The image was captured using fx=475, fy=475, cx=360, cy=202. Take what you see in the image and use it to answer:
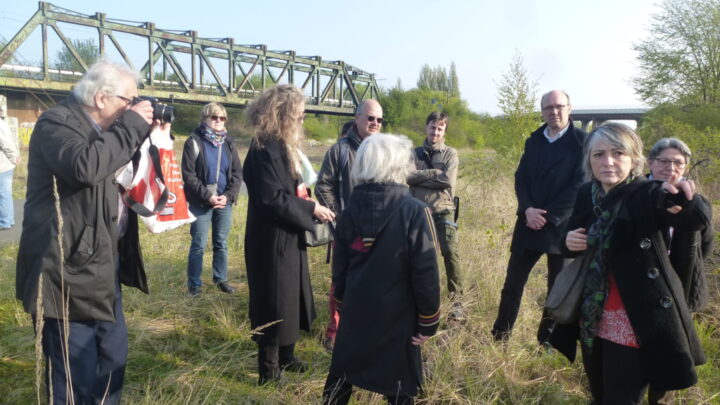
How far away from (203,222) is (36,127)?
2572mm

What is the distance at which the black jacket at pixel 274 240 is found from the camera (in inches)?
104

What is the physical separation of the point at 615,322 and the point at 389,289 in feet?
2.97

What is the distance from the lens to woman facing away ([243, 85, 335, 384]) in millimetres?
2641

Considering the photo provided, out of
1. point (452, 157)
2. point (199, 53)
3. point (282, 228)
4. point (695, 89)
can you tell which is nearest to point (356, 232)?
point (282, 228)

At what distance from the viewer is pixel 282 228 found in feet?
8.86

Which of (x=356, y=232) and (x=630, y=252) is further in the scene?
(x=356, y=232)

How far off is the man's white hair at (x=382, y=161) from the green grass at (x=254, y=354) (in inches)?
49.1

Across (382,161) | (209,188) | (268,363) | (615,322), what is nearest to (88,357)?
(268,363)

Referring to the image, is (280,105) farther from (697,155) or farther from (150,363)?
(697,155)

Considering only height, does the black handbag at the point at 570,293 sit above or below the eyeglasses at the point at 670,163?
below

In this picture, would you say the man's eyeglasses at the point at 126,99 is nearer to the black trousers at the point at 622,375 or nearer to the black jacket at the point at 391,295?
the black jacket at the point at 391,295

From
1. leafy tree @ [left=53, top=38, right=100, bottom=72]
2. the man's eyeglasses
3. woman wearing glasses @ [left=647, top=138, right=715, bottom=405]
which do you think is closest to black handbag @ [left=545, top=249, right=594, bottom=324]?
woman wearing glasses @ [left=647, top=138, right=715, bottom=405]

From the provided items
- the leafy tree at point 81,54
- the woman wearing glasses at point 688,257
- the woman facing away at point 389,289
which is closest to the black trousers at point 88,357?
the woman facing away at point 389,289

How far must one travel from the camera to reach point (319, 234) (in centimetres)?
287
